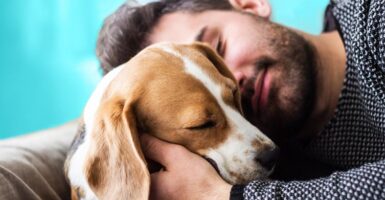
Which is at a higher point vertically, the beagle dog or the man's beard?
the beagle dog

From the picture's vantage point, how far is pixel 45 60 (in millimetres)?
2750

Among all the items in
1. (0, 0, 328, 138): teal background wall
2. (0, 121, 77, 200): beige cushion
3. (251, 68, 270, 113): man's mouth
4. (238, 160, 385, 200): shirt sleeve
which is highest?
(238, 160, 385, 200): shirt sleeve

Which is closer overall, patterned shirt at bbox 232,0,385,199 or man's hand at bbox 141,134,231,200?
patterned shirt at bbox 232,0,385,199

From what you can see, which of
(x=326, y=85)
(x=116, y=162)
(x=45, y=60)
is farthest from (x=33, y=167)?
(x=45, y=60)

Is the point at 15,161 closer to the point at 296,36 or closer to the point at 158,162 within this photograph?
the point at 158,162

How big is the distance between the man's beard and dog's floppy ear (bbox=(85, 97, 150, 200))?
48 centimetres

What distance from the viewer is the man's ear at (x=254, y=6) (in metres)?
1.71

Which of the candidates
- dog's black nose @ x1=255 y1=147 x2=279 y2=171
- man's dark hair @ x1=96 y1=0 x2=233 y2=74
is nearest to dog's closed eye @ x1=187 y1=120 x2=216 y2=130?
dog's black nose @ x1=255 y1=147 x2=279 y2=171

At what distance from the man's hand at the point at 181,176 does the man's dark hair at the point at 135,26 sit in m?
0.57

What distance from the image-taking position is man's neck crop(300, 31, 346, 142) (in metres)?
1.50

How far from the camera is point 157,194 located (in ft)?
3.34

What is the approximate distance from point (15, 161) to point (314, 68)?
850 mm

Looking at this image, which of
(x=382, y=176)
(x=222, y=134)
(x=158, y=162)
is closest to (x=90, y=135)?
(x=158, y=162)

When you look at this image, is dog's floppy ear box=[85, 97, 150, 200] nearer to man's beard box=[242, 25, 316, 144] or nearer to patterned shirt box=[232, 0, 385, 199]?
patterned shirt box=[232, 0, 385, 199]
